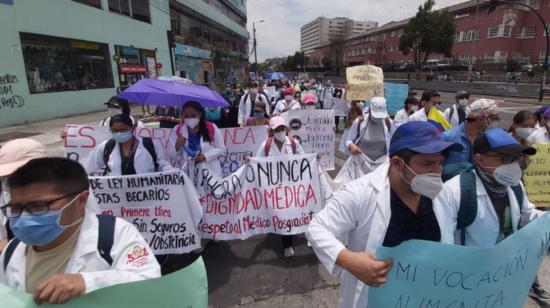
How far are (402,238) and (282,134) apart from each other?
2.66 meters

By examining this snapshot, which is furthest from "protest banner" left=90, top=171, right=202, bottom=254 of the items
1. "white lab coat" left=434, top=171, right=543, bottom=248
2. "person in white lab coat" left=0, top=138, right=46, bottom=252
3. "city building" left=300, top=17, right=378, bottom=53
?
"city building" left=300, top=17, right=378, bottom=53

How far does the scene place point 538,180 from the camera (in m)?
3.89

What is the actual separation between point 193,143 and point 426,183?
3182 mm

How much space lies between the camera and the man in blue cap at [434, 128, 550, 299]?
1.91m

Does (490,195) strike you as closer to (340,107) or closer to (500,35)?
(340,107)

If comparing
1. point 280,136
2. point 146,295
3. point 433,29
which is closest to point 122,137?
point 280,136

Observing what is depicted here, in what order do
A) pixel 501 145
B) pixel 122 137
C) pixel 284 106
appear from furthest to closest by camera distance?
pixel 284 106
pixel 122 137
pixel 501 145

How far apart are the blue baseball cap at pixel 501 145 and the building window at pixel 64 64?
17.2m

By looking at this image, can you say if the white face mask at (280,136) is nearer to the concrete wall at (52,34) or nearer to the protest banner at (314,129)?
the protest banner at (314,129)

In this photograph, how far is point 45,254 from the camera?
1.42m

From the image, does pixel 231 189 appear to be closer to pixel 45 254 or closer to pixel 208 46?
pixel 45 254

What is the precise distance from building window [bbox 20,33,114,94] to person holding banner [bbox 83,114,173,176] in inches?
554

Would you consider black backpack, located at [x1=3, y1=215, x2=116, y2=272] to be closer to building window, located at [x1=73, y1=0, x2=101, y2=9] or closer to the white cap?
the white cap

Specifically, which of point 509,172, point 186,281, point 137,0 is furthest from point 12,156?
point 137,0
